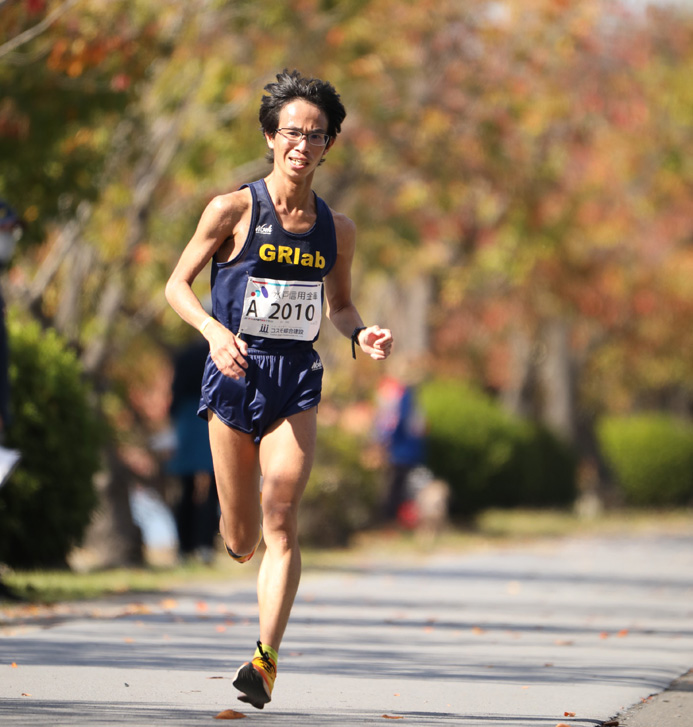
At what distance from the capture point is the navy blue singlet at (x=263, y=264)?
5363 millimetres

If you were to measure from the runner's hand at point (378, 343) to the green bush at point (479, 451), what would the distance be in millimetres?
14432

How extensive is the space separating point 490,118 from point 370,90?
228 centimetres

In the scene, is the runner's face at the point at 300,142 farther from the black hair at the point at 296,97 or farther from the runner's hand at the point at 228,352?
the runner's hand at the point at 228,352

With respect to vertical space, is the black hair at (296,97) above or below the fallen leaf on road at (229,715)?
above

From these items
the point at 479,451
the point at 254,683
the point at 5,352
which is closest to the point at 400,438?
the point at 479,451

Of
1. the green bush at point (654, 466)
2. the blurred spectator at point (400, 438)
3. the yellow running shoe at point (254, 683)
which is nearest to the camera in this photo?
the yellow running shoe at point (254, 683)

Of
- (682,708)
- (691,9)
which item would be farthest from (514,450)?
(682,708)

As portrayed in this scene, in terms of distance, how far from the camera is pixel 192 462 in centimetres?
1176

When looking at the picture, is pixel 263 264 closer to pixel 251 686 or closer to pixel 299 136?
pixel 299 136

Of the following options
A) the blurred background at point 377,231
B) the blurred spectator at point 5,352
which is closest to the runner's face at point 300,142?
the blurred spectator at point 5,352

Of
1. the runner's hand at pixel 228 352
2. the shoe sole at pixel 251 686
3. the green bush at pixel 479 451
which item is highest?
the green bush at pixel 479 451

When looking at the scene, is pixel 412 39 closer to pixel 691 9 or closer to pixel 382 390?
pixel 382 390

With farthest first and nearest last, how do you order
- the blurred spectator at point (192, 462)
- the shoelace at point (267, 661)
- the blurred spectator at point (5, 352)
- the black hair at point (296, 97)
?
the blurred spectator at point (192, 462)
the blurred spectator at point (5, 352)
the black hair at point (296, 97)
the shoelace at point (267, 661)

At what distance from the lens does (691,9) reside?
1248 inches
